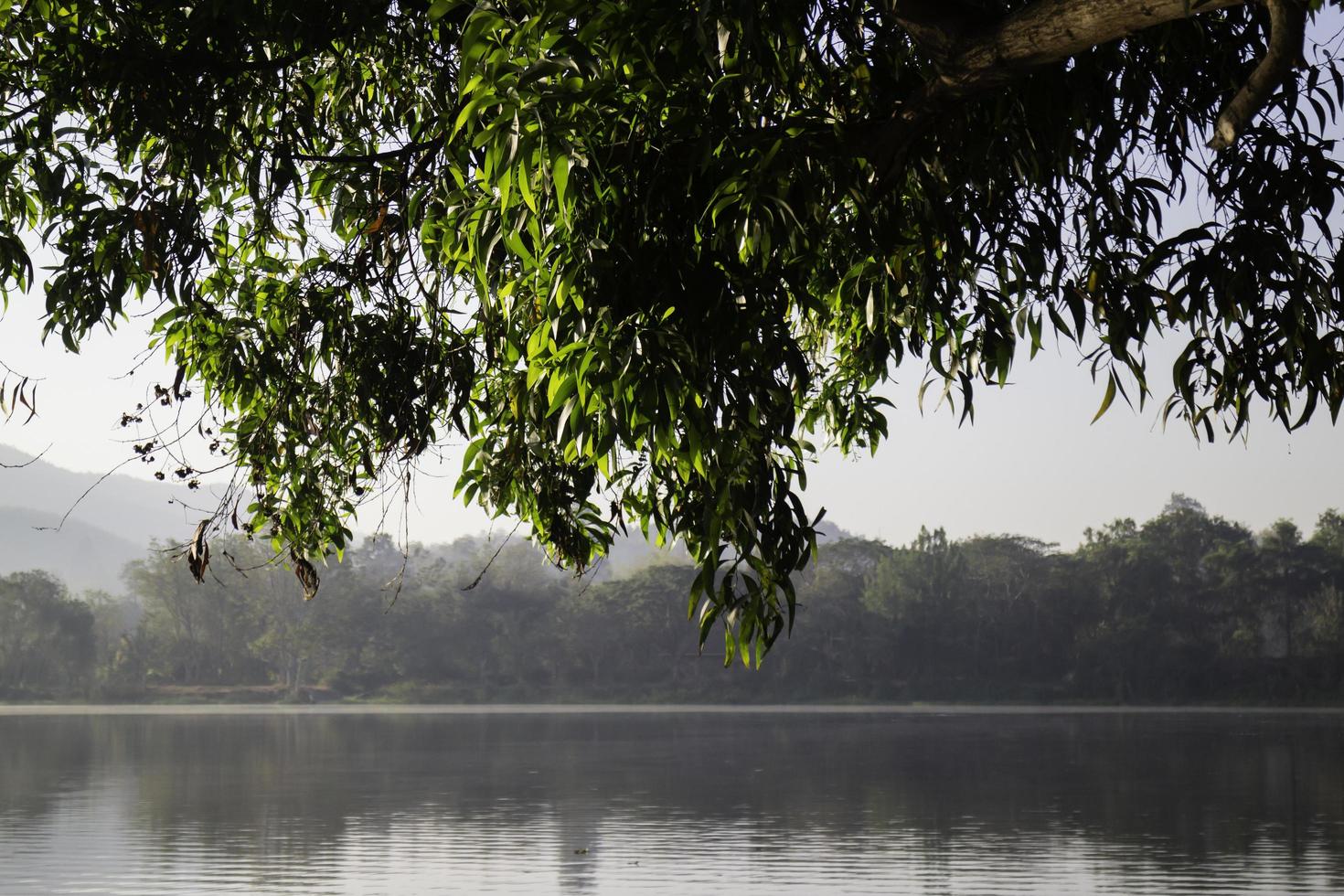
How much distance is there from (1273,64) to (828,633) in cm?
4405

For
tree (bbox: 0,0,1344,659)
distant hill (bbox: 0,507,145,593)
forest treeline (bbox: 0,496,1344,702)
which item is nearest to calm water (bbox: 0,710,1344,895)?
tree (bbox: 0,0,1344,659)

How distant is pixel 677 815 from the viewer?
1548 cm

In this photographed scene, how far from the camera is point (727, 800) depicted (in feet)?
55.1

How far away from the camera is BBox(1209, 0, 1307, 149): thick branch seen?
271 cm

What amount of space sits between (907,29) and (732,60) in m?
0.37

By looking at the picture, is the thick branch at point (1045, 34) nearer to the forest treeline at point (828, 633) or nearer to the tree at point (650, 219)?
the tree at point (650, 219)

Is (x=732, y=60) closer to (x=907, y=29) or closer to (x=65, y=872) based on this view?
(x=907, y=29)

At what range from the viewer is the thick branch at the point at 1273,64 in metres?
2.71

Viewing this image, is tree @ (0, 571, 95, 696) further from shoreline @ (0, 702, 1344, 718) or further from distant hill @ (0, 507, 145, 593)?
distant hill @ (0, 507, 145, 593)

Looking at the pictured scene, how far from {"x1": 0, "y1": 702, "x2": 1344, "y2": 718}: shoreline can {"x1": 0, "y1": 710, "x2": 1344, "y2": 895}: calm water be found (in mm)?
12030

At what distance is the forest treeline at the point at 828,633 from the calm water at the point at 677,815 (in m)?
15.0

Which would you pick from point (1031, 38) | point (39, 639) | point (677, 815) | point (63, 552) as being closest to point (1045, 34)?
point (1031, 38)

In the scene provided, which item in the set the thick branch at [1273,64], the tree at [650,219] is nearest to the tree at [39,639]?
the tree at [650,219]

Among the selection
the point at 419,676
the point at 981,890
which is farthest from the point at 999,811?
the point at 419,676
